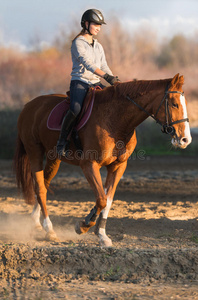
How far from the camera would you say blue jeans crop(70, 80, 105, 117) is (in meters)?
5.76

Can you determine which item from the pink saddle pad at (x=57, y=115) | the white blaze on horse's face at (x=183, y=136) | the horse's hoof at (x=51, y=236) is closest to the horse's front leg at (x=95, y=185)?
the horse's hoof at (x=51, y=236)

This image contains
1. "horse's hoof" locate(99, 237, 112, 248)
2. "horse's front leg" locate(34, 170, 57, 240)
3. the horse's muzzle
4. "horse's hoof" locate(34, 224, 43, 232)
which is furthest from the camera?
"horse's hoof" locate(34, 224, 43, 232)

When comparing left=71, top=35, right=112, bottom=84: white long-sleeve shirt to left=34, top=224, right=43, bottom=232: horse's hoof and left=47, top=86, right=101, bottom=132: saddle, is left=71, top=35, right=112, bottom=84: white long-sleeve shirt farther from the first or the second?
left=34, top=224, right=43, bottom=232: horse's hoof

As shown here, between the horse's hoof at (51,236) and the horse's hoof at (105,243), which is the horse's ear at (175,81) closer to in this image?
the horse's hoof at (105,243)

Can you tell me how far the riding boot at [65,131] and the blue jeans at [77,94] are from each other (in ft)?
0.23

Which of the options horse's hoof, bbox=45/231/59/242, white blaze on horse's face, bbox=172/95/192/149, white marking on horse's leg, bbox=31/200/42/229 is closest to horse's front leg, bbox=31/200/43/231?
A: white marking on horse's leg, bbox=31/200/42/229

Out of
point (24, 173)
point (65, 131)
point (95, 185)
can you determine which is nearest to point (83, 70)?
point (65, 131)

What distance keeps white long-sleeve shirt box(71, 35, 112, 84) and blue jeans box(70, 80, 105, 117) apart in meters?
0.07

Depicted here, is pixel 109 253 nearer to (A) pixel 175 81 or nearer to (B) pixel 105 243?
(B) pixel 105 243

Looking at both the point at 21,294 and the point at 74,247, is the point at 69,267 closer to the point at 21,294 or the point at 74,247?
the point at 74,247

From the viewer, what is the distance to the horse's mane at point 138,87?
5.31 meters

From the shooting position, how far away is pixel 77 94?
5809 millimetres

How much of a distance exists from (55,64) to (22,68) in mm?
2113

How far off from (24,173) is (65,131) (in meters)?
1.69
